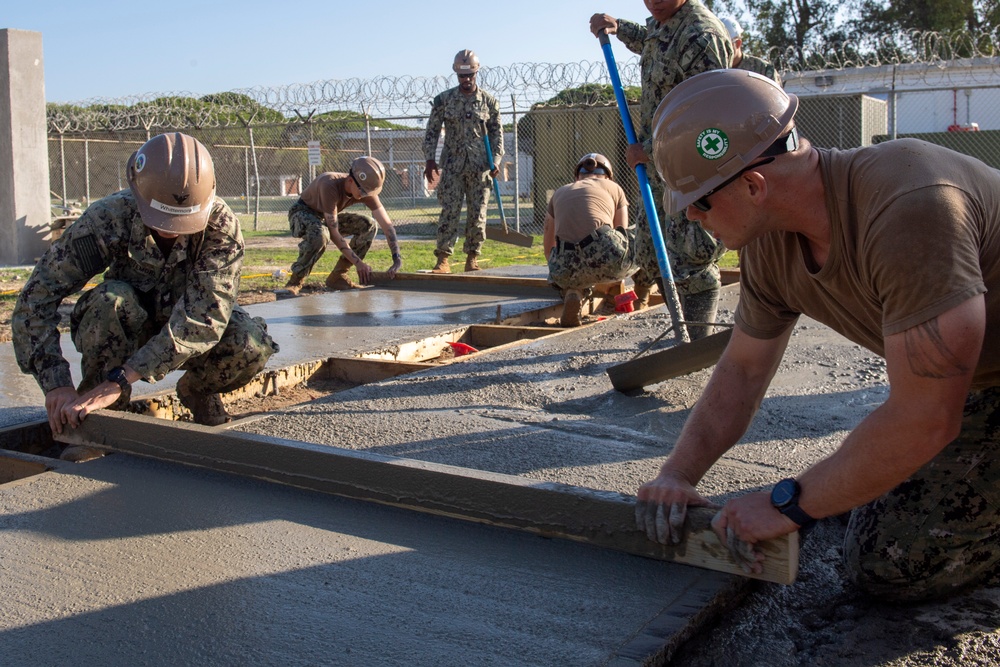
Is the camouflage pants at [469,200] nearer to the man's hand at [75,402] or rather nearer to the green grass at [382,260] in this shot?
the green grass at [382,260]

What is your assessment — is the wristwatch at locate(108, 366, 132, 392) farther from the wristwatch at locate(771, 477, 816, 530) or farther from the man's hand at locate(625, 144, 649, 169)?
the man's hand at locate(625, 144, 649, 169)

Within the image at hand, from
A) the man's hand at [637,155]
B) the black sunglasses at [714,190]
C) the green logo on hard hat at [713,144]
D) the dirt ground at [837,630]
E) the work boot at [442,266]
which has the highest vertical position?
the man's hand at [637,155]

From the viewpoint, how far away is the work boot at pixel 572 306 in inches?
254

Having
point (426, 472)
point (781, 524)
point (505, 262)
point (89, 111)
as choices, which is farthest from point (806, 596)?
point (89, 111)

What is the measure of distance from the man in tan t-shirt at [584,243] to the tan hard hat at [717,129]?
407 cm

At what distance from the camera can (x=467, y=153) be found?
1051 cm

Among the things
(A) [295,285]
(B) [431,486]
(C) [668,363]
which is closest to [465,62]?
(A) [295,285]

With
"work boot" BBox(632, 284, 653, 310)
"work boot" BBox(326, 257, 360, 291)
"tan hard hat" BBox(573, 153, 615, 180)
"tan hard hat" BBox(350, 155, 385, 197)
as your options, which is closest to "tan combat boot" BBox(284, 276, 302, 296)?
"work boot" BBox(326, 257, 360, 291)

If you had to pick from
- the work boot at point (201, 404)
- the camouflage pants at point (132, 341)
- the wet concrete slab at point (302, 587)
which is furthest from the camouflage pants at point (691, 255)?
the wet concrete slab at point (302, 587)

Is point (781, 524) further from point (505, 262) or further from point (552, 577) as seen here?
point (505, 262)

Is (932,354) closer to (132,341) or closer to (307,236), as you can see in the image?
(132,341)

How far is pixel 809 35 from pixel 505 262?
28.9 m

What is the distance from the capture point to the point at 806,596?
8.04 feet

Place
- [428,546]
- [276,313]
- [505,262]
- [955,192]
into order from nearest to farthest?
[955,192] < [428,546] < [276,313] < [505,262]
